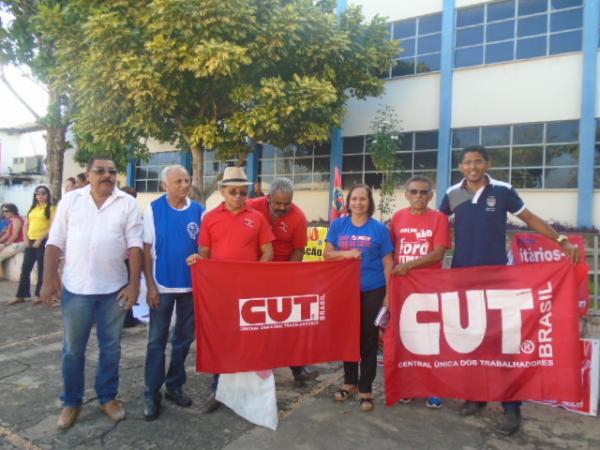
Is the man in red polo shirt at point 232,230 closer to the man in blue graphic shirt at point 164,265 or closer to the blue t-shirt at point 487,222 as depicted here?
the man in blue graphic shirt at point 164,265

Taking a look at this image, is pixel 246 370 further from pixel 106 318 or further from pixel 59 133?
pixel 59 133

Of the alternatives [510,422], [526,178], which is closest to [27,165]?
[526,178]

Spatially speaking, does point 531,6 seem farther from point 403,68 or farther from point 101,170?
point 101,170

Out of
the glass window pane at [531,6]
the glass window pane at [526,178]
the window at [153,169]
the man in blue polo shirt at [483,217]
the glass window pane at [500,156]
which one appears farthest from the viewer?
the window at [153,169]

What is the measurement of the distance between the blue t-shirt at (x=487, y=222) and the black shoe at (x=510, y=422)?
3.69 ft

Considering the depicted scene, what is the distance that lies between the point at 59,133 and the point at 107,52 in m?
5.88

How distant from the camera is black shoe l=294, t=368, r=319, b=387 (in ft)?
14.0

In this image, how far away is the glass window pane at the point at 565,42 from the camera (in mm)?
12133

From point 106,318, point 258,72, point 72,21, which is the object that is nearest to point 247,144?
point 258,72

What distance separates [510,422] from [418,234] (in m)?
1.56

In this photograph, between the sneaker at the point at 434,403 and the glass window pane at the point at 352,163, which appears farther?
the glass window pane at the point at 352,163

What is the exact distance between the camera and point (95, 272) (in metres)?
3.35

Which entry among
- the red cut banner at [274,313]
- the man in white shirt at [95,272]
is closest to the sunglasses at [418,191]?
the red cut banner at [274,313]

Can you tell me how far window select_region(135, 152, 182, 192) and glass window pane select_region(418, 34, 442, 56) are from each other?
11008 mm
